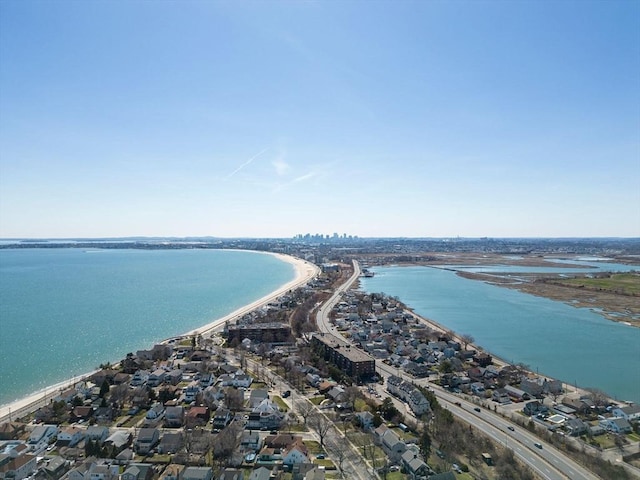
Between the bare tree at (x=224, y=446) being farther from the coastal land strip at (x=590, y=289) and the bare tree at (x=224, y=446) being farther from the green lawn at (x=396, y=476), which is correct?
the coastal land strip at (x=590, y=289)

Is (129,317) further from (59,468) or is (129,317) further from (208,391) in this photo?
(59,468)

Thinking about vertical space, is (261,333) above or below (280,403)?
above

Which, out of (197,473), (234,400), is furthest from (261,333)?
(197,473)

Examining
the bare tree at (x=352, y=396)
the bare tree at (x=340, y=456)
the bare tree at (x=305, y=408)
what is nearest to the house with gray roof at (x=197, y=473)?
the bare tree at (x=340, y=456)

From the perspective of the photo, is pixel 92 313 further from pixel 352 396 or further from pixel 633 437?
pixel 633 437

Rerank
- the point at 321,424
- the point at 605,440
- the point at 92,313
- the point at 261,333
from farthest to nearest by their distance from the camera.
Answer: the point at 92,313 < the point at 261,333 < the point at 321,424 < the point at 605,440

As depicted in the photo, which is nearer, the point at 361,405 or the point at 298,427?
the point at 298,427

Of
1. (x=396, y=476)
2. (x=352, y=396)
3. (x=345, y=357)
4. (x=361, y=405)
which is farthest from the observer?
(x=345, y=357)

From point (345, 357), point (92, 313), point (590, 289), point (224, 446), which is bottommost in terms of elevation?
point (92, 313)
